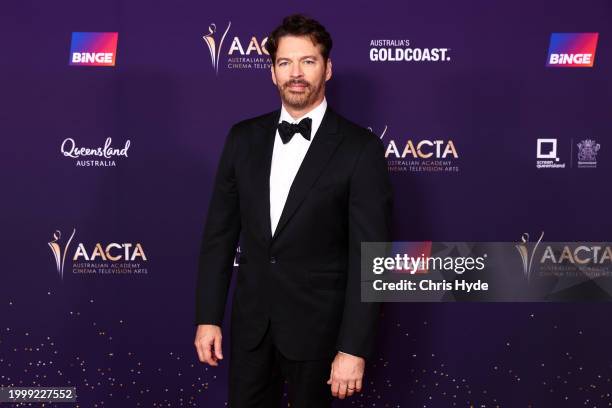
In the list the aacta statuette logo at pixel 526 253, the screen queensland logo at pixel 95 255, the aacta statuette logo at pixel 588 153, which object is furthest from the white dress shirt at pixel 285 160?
the aacta statuette logo at pixel 588 153

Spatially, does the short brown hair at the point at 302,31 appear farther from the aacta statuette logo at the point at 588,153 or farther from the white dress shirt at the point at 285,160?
the aacta statuette logo at the point at 588,153

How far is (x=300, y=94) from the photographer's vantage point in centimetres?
199

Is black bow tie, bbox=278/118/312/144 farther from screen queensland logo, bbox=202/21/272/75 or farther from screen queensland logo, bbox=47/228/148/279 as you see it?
screen queensland logo, bbox=47/228/148/279

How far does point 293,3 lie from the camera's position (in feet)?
9.05

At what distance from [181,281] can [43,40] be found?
1.20m

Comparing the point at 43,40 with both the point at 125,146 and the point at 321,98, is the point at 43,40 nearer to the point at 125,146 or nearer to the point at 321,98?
the point at 125,146

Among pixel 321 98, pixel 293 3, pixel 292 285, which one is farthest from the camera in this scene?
pixel 293 3

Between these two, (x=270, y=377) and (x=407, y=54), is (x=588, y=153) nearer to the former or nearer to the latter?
(x=407, y=54)

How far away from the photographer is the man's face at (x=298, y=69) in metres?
1.98

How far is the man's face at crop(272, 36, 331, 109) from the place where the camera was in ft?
6.48

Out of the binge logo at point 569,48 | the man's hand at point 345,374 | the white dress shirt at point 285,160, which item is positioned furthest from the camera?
the binge logo at point 569,48

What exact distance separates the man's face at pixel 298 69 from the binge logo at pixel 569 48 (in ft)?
4.17

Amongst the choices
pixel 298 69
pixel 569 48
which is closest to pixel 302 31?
pixel 298 69

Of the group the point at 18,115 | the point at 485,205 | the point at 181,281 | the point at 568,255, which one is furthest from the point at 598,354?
the point at 18,115
